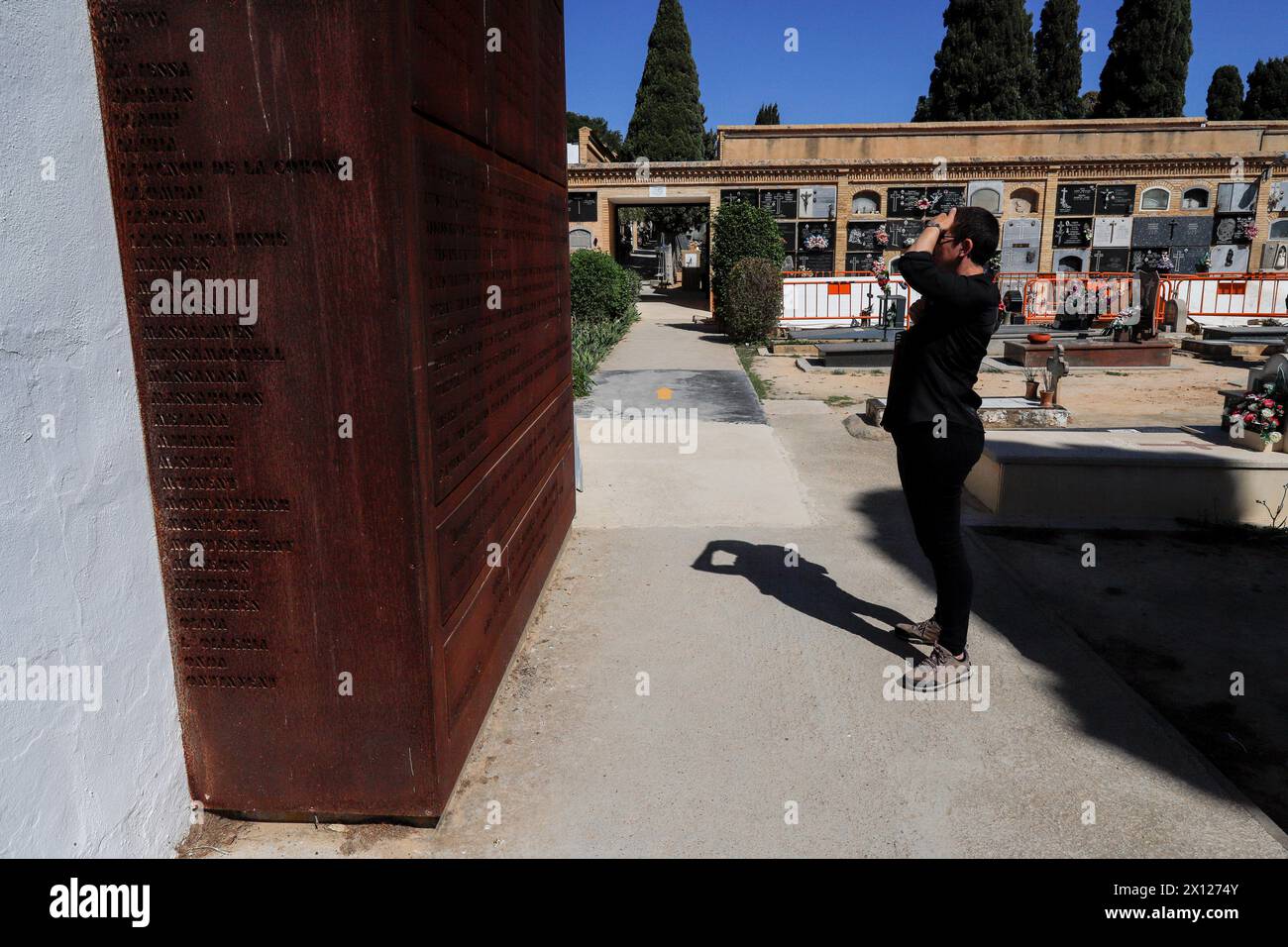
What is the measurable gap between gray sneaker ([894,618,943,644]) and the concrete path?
0.08 meters

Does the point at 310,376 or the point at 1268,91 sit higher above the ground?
the point at 1268,91

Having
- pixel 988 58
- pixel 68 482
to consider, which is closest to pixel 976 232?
pixel 68 482

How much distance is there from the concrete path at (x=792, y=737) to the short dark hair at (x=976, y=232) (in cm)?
189

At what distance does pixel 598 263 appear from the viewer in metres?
19.4

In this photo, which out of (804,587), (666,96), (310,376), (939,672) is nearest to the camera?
(310,376)

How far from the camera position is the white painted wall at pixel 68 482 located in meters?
2.11

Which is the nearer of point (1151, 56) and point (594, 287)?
point (594, 287)

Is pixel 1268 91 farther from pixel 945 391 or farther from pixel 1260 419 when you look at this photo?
pixel 945 391

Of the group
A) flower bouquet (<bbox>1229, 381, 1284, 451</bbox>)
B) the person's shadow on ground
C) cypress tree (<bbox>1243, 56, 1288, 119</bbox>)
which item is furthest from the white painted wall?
cypress tree (<bbox>1243, 56, 1288, 119</bbox>)

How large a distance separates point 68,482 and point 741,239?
63.9ft

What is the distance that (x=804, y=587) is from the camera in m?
5.07

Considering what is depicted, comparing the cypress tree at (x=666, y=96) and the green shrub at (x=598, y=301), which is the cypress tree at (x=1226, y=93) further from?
the green shrub at (x=598, y=301)

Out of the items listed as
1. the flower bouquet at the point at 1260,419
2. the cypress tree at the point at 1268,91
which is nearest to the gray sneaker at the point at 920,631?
the flower bouquet at the point at 1260,419
